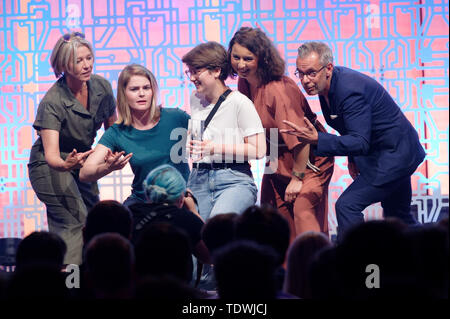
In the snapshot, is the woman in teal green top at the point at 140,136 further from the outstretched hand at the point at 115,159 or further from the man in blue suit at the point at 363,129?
the man in blue suit at the point at 363,129

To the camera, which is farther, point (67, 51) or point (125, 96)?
point (67, 51)

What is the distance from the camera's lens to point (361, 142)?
4.23 m

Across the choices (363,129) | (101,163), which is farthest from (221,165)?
(363,129)

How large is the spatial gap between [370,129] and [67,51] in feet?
7.18

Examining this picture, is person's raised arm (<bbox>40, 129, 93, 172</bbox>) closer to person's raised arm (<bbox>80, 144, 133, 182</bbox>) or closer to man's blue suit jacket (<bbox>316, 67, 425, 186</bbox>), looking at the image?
person's raised arm (<bbox>80, 144, 133, 182</bbox>)

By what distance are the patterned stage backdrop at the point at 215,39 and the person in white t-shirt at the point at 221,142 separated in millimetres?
922

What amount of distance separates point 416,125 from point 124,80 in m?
2.39

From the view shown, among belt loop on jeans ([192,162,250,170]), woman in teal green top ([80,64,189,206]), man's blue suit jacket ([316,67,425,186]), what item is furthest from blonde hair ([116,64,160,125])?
man's blue suit jacket ([316,67,425,186])

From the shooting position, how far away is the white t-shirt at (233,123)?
4.38m

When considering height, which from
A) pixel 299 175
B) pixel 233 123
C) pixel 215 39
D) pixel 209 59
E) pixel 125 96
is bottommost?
pixel 299 175

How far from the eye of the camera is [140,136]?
4.52 metres

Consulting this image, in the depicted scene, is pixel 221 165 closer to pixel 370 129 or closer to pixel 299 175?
pixel 299 175

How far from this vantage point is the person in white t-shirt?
4309mm

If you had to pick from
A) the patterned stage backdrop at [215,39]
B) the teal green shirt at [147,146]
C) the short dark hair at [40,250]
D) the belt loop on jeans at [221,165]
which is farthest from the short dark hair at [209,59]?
the short dark hair at [40,250]
